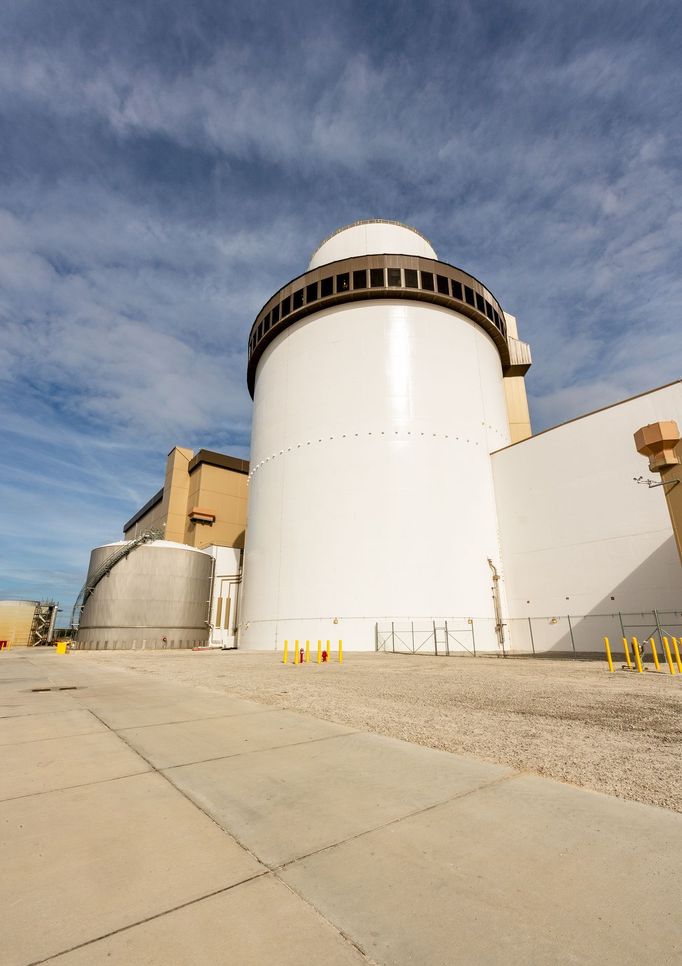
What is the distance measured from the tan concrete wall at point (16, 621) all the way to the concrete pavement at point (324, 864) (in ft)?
213

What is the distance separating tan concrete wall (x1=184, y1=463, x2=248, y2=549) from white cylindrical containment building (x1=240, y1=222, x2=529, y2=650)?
13.8 meters

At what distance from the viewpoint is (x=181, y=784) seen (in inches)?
154

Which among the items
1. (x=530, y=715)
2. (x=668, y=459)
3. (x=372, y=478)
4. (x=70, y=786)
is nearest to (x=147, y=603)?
(x=372, y=478)

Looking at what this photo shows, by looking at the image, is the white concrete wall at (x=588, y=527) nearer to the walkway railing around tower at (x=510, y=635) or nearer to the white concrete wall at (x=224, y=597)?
the walkway railing around tower at (x=510, y=635)

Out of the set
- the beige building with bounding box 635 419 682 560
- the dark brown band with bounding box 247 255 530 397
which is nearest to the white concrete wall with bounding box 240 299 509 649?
the dark brown band with bounding box 247 255 530 397

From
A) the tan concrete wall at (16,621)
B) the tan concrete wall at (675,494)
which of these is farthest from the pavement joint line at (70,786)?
the tan concrete wall at (16,621)

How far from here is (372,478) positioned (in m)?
30.0

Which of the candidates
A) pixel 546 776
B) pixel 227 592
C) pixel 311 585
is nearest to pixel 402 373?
pixel 311 585

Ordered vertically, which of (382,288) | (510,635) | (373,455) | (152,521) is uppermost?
(382,288)

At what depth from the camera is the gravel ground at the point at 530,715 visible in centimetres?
434

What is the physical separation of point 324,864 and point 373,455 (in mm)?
28294

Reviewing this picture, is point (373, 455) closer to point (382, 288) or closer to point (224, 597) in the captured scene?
point (382, 288)

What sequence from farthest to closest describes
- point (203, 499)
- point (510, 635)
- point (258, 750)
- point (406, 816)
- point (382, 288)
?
point (203, 499) < point (382, 288) < point (510, 635) < point (258, 750) < point (406, 816)

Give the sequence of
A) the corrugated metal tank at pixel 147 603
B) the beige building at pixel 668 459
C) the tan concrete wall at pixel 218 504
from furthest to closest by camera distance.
Answer: the tan concrete wall at pixel 218 504 < the corrugated metal tank at pixel 147 603 < the beige building at pixel 668 459
